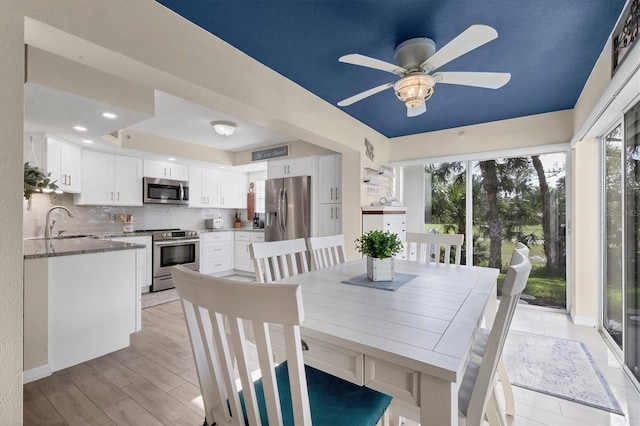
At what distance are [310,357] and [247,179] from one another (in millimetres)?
5475

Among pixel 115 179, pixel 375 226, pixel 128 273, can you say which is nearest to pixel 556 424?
pixel 375 226

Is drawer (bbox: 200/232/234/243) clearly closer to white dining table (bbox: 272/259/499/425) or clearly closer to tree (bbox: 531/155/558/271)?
white dining table (bbox: 272/259/499/425)

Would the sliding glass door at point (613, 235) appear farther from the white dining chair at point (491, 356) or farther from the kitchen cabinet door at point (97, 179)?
the kitchen cabinet door at point (97, 179)

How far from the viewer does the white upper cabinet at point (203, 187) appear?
5113 millimetres

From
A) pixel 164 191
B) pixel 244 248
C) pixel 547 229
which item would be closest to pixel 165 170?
pixel 164 191

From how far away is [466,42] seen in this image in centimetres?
151

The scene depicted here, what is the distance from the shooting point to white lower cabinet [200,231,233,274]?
500cm

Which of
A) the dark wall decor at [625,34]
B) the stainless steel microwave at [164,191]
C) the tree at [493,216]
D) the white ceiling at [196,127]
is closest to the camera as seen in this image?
the dark wall decor at [625,34]

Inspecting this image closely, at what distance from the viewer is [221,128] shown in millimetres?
3584

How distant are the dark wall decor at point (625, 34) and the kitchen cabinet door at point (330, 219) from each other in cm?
292

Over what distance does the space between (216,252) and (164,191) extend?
137 centimetres

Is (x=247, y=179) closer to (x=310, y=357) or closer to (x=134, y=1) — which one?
(x=134, y=1)

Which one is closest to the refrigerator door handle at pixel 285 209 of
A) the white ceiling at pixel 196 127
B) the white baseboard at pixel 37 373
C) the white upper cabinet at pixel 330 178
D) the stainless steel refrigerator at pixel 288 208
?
the stainless steel refrigerator at pixel 288 208

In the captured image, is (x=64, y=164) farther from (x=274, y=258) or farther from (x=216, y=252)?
(x=274, y=258)
